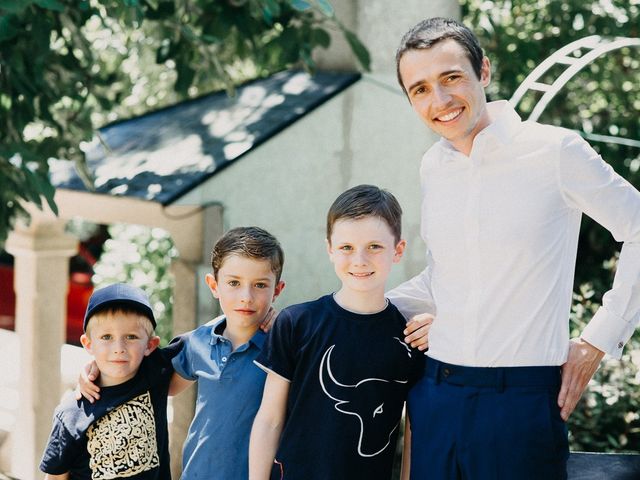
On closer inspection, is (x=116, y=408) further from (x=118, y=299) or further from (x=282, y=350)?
(x=282, y=350)

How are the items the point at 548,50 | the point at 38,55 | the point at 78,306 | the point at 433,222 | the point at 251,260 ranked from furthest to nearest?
the point at 78,306
the point at 548,50
the point at 38,55
the point at 251,260
the point at 433,222

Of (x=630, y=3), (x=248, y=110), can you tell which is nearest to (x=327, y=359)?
(x=248, y=110)

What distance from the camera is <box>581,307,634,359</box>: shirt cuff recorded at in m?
2.51

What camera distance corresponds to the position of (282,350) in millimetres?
2705

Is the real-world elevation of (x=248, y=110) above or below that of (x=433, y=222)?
above

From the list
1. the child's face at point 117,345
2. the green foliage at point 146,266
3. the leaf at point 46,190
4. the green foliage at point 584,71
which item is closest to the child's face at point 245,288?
the child's face at point 117,345

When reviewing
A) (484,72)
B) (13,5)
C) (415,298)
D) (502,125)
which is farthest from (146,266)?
(502,125)

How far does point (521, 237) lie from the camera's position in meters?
2.46

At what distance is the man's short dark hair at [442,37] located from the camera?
2535 mm

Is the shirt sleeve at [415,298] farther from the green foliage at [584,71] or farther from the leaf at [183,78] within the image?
the green foliage at [584,71]

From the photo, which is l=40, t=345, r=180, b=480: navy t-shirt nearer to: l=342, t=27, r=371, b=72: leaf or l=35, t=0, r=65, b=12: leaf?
l=35, t=0, r=65, b=12: leaf

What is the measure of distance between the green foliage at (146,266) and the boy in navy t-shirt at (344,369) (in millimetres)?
6086

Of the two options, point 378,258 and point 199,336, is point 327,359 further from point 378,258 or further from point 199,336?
point 199,336

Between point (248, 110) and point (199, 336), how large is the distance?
11.7ft
